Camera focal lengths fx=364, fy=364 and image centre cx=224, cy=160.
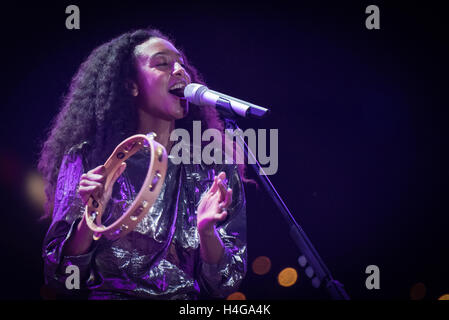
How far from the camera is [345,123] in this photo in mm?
2881

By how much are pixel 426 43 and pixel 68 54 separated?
273cm

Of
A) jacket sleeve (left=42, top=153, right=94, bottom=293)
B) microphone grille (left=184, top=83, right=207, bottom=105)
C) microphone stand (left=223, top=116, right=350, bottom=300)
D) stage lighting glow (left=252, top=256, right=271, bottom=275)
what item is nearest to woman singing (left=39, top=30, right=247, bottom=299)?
jacket sleeve (left=42, top=153, right=94, bottom=293)

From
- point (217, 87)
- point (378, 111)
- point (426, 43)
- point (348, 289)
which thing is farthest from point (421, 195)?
point (217, 87)

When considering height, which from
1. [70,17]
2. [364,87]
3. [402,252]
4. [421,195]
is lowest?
[402,252]

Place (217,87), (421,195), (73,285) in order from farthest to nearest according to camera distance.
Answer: (421,195), (217,87), (73,285)

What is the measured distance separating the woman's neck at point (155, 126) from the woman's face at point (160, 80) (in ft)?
0.12

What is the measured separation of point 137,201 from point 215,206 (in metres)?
0.33

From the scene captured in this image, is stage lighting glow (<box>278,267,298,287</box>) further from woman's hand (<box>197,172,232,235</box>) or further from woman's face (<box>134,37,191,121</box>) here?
woman's face (<box>134,37,191,121</box>)

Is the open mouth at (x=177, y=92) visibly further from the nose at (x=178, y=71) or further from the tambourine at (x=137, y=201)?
the tambourine at (x=137, y=201)

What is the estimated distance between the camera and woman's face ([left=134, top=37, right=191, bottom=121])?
200cm

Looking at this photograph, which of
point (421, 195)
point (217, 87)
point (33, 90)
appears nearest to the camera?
point (33, 90)

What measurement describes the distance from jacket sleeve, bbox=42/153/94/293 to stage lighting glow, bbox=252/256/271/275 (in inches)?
58.8

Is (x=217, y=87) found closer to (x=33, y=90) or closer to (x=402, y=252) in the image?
(x=33, y=90)

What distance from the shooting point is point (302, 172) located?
9.42ft
